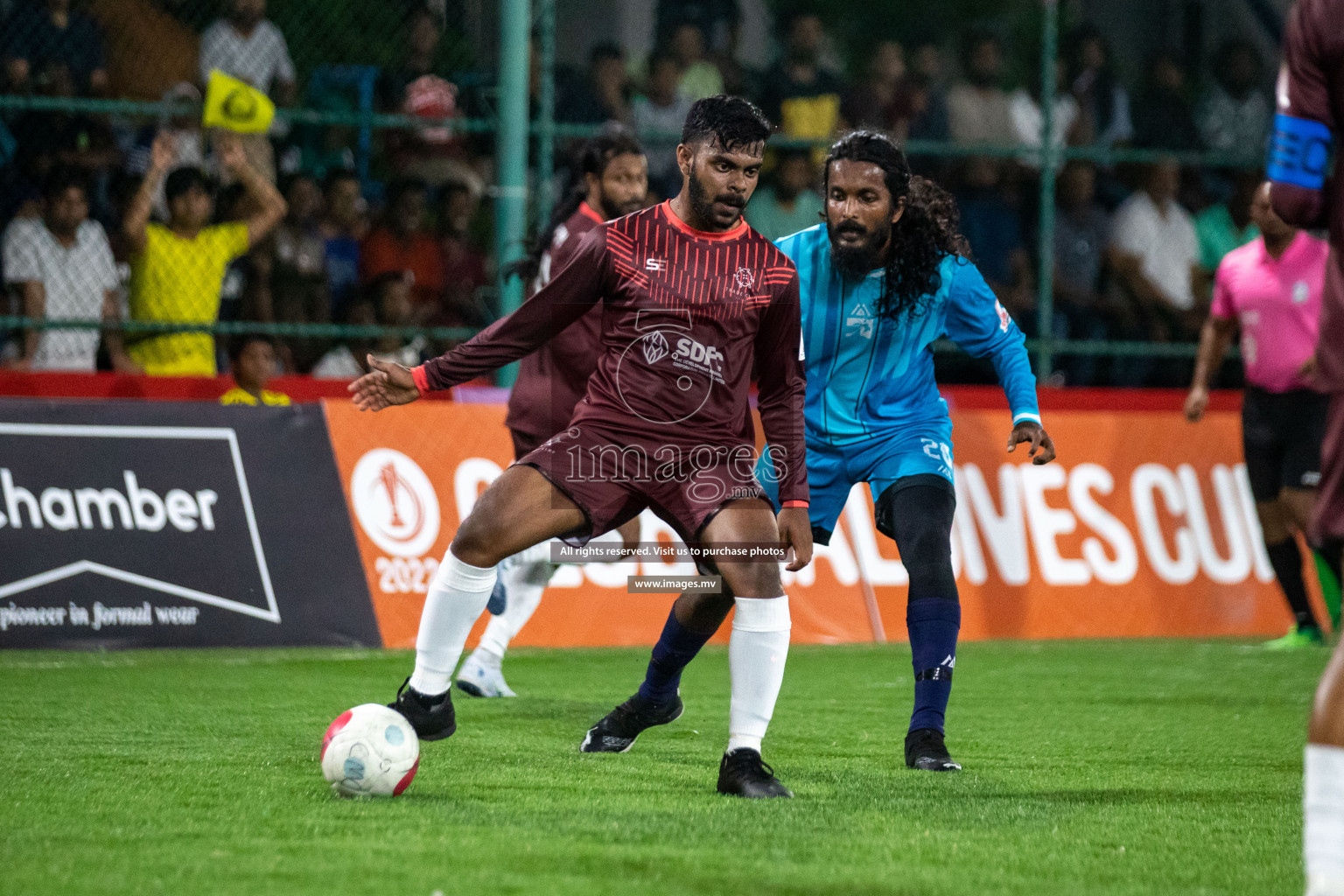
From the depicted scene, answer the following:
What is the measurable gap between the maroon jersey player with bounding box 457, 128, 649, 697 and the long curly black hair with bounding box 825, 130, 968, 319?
1506 mm

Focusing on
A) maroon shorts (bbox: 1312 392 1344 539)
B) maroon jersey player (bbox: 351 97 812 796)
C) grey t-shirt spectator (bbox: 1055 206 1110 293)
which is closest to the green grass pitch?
maroon jersey player (bbox: 351 97 812 796)

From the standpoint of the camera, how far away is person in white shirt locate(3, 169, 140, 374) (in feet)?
31.3

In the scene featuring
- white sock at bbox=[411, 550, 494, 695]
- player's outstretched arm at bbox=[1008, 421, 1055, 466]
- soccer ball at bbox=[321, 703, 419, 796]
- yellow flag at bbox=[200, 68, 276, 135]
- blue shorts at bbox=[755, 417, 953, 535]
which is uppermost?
yellow flag at bbox=[200, 68, 276, 135]

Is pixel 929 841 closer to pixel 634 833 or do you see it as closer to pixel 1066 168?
pixel 634 833

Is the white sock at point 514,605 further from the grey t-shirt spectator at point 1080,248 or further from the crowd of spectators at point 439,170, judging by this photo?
the grey t-shirt spectator at point 1080,248

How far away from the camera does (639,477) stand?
4.85 meters

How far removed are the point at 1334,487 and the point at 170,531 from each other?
6285mm

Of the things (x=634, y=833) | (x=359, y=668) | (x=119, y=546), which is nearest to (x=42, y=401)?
(x=119, y=546)

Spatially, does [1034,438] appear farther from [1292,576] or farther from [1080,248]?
[1080,248]

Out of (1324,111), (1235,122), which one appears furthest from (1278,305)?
(1324,111)

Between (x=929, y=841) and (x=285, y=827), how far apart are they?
5.22 ft

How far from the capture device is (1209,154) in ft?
37.9

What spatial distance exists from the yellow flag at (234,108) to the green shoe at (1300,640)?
6521 mm

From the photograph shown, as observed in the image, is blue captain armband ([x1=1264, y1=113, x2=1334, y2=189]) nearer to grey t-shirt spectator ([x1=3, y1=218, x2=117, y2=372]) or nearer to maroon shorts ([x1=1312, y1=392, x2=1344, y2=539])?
maroon shorts ([x1=1312, y1=392, x2=1344, y2=539])
